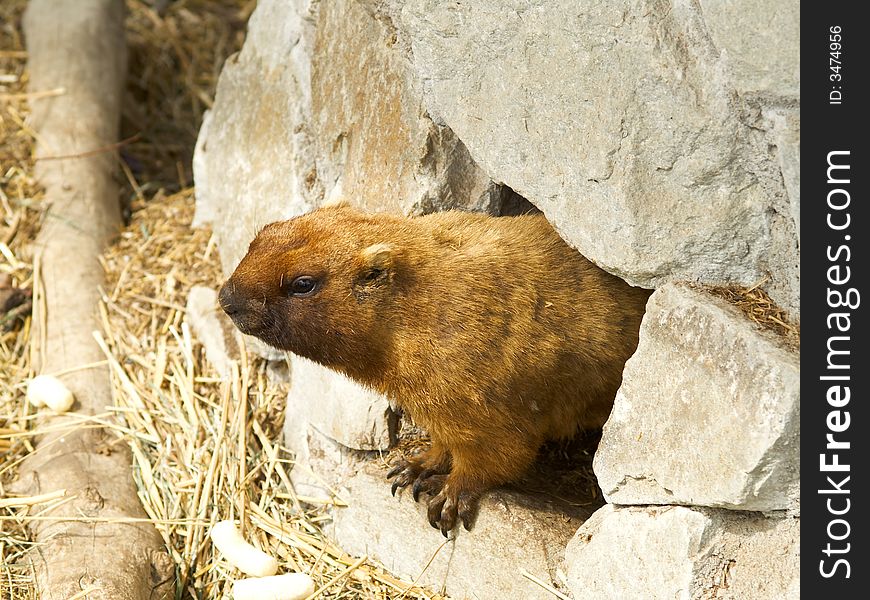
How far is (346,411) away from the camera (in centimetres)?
515

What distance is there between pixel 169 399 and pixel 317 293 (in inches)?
79.6

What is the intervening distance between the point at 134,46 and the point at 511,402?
5558mm

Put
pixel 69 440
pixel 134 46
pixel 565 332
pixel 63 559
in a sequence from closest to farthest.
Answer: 1. pixel 565 332
2. pixel 63 559
3. pixel 69 440
4. pixel 134 46

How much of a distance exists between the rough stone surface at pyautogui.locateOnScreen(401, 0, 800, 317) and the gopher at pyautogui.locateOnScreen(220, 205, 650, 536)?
15.7 inches

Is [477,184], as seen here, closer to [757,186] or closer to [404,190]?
[404,190]

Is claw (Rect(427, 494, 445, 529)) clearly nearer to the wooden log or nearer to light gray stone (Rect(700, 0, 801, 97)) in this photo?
the wooden log

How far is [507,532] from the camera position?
4.57 metres

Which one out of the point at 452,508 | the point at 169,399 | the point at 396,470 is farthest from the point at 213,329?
the point at 452,508

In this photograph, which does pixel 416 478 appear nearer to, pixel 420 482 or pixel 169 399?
pixel 420 482

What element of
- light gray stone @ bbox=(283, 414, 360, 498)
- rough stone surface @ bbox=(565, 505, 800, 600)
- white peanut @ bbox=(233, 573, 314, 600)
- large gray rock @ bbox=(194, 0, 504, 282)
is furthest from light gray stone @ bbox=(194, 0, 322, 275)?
rough stone surface @ bbox=(565, 505, 800, 600)

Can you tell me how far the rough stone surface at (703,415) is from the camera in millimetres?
3314

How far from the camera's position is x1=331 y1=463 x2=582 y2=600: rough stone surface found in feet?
14.8

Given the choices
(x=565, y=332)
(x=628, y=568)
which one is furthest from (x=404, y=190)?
(x=628, y=568)

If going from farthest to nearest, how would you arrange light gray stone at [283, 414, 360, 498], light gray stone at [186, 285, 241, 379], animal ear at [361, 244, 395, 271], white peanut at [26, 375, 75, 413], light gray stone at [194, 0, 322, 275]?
light gray stone at [186, 285, 241, 379] < white peanut at [26, 375, 75, 413] < light gray stone at [194, 0, 322, 275] < light gray stone at [283, 414, 360, 498] < animal ear at [361, 244, 395, 271]
